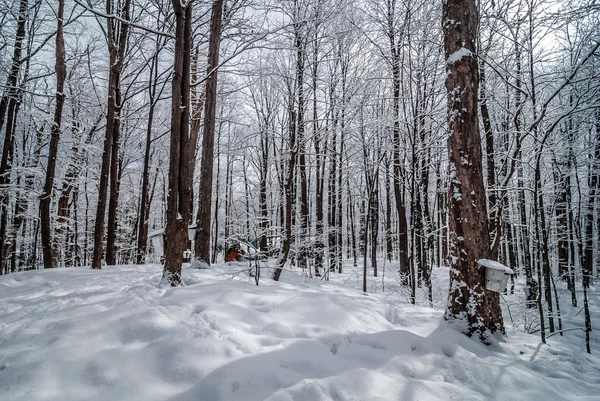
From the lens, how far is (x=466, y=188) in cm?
337

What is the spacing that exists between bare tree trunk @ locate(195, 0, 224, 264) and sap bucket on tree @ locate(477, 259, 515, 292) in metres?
4.62

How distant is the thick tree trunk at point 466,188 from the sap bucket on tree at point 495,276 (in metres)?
0.08

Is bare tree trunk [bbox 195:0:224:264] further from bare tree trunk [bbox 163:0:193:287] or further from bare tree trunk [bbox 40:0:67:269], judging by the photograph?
bare tree trunk [bbox 40:0:67:269]

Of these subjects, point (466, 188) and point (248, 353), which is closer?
point (248, 353)

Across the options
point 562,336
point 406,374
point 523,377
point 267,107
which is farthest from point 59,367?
point 267,107

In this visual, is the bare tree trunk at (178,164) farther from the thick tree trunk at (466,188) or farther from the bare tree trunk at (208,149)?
the thick tree trunk at (466,188)

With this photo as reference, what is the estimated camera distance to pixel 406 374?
2.20 meters

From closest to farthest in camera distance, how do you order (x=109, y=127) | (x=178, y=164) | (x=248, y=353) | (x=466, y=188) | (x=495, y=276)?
(x=248, y=353)
(x=495, y=276)
(x=466, y=188)
(x=178, y=164)
(x=109, y=127)

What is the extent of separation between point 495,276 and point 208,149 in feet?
17.4

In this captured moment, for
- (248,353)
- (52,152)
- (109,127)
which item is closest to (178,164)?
(248,353)

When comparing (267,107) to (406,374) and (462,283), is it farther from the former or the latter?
(406,374)

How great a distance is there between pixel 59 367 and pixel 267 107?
12.9 meters

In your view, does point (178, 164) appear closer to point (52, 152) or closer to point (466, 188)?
point (466, 188)

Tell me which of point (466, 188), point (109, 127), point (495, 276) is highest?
point (109, 127)
